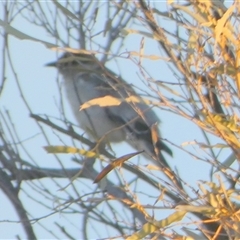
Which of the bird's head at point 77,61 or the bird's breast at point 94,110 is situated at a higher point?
the bird's breast at point 94,110

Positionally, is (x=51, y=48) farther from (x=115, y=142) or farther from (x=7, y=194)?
(x=115, y=142)

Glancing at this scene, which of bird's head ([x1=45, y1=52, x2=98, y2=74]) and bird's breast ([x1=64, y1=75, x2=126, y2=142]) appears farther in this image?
bird's breast ([x1=64, y1=75, x2=126, y2=142])

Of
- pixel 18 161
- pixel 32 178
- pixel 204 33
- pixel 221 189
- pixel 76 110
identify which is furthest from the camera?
pixel 76 110

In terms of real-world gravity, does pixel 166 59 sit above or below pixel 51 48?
below

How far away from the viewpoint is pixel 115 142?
262 inches

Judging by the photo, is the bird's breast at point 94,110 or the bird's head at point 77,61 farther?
the bird's breast at point 94,110

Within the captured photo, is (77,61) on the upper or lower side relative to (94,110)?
lower

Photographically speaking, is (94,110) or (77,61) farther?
(94,110)

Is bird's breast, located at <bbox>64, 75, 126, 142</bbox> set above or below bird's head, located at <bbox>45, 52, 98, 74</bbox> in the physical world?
above

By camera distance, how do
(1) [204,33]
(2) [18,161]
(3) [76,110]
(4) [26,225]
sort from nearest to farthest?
(1) [204,33] → (4) [26,225] → (2) [18,161] → (3) [76,110]

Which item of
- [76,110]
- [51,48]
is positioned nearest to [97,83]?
[76,110]

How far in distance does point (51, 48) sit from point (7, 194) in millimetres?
1463

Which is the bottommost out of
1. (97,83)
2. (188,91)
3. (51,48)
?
(188,91)

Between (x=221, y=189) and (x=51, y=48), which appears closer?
(x=221, y=189)
